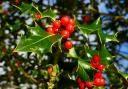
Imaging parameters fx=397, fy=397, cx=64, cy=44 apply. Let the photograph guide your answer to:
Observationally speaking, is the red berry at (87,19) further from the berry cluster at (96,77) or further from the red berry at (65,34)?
the red berry at (65,34)

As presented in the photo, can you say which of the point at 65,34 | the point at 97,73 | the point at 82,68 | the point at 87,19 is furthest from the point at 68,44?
the point at 87,19

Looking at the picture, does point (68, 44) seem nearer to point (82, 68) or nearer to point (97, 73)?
point (82, 68)

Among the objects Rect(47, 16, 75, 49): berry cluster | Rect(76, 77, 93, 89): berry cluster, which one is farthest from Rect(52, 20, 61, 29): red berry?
Rect(76, 77, 93, 89): berry cluster

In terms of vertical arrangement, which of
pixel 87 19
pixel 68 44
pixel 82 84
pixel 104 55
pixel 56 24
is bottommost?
pixel 87 19

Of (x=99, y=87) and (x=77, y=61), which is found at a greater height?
(x=77, y=61)

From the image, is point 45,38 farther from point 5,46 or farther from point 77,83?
point 5,46

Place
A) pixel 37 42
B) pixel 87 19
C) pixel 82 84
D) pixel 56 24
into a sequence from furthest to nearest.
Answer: pixel 87 19, pixel 82 84, pixel 56 24, pixel 37 42

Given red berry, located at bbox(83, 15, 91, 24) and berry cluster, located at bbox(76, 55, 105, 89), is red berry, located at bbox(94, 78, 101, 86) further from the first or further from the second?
red berry, located at bbox(83, 15, 91, 24)

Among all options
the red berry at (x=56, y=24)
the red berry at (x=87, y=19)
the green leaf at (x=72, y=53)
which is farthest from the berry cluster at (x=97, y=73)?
the red berry at (x=87, y=19)

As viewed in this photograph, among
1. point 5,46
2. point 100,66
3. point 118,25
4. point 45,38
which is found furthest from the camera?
point 118,25

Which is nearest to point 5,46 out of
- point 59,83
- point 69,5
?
point 69,5
